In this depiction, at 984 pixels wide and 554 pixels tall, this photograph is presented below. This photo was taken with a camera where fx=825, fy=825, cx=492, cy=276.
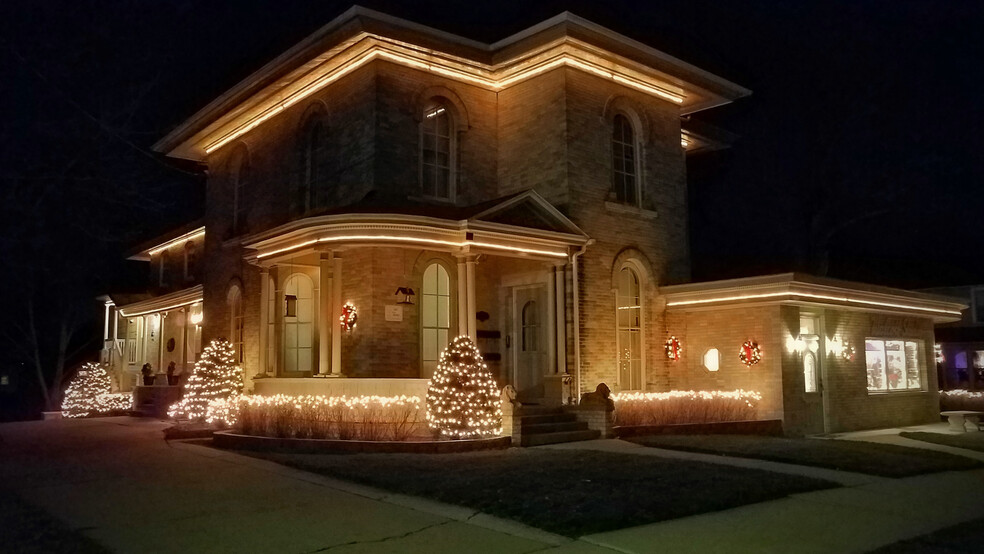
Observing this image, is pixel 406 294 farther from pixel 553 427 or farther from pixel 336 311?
pixel 553 427

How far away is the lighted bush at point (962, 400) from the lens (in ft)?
82.5

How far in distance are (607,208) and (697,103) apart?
437 centimetres

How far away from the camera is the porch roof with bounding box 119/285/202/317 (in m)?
24.2

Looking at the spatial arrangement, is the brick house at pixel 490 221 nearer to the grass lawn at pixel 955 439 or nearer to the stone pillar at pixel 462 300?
the stone pillar at pixel 462 300

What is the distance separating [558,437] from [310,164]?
8893 mm

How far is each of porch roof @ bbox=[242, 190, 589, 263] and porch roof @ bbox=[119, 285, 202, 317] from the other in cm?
846

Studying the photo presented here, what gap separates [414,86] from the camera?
17172mm

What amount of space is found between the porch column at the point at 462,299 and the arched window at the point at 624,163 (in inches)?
183

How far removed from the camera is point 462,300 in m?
15.1

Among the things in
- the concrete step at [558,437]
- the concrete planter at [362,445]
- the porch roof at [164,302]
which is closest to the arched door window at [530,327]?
the concrete step at [558,437]

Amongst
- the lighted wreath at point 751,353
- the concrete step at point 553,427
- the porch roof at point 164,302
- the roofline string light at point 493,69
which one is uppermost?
the roofline string light at point 493,69

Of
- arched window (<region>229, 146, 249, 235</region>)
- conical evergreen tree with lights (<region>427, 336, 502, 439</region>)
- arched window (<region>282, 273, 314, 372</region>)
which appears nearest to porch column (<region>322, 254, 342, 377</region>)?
conical evergreen tree with lights (<region>427, 336, 502, 439</region>)

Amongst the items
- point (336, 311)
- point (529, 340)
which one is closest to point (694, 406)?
point (529, 340)

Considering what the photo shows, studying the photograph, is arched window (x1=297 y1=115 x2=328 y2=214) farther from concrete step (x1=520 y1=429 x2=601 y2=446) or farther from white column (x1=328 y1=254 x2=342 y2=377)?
concrete step (x1=520 y1=429 x2=601 y2=446)
